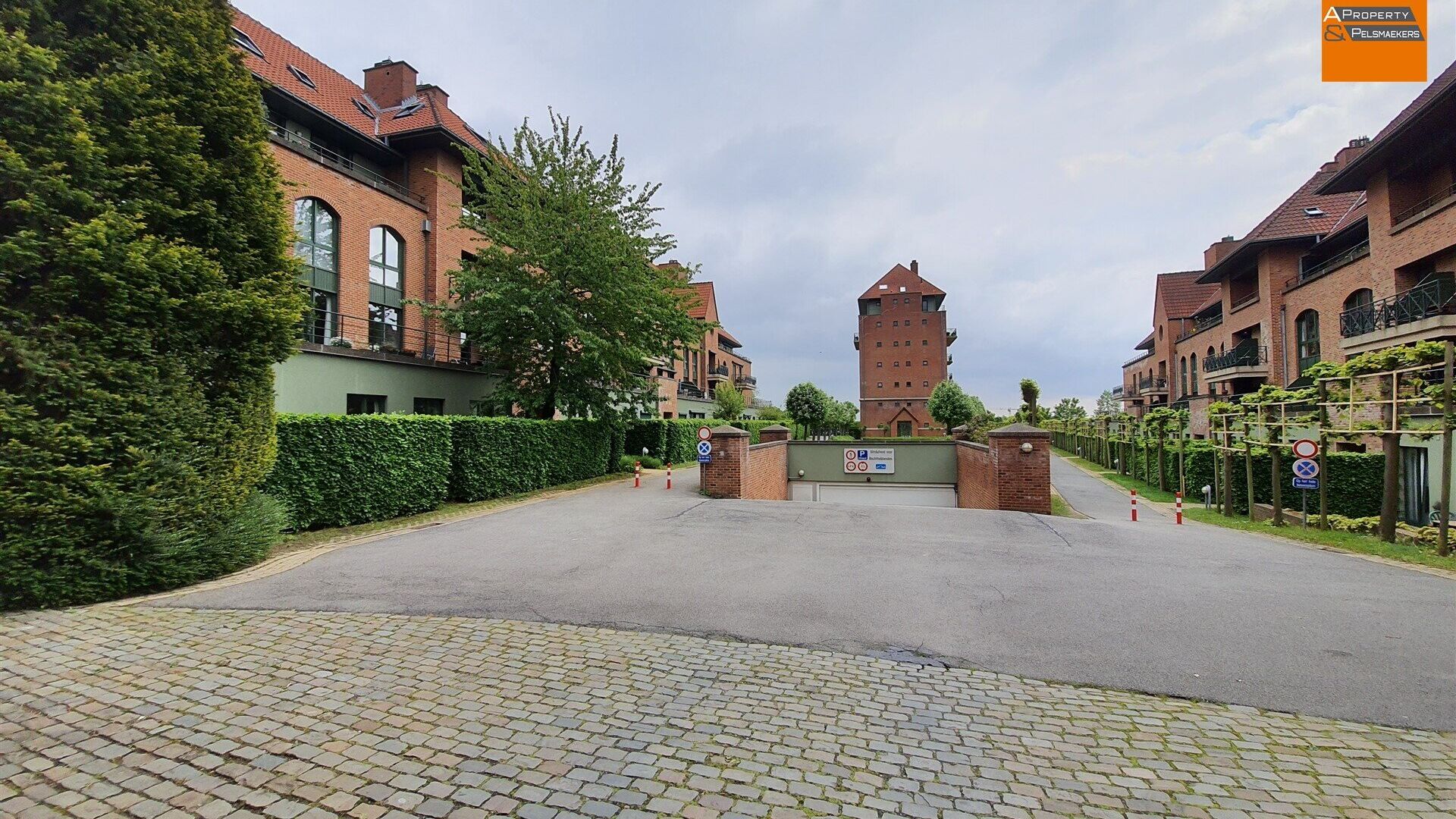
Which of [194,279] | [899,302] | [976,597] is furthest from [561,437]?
[899,302]

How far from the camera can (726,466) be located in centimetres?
1412

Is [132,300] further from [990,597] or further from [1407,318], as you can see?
[1407,318]

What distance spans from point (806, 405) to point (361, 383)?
111ft

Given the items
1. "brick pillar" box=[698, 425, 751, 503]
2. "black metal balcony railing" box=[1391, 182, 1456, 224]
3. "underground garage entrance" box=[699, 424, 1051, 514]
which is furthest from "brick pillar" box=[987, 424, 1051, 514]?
"black metal balcony railing" box=[1391, 182, 1456, 224]

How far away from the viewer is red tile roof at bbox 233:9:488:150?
1844 centimetres

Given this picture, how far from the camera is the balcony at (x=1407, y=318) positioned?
14812mm

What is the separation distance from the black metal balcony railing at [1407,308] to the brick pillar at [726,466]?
698 inches

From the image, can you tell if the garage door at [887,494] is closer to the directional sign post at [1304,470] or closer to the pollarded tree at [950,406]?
the directional sign post at [1304,470]

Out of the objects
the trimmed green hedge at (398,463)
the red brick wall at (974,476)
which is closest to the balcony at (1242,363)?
the red brick wall at (974,476)

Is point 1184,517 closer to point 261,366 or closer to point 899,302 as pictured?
point 261,366

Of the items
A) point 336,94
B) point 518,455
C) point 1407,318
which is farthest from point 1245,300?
point 336,94

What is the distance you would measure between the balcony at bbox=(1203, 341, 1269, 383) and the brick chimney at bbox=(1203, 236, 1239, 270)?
35.2ft

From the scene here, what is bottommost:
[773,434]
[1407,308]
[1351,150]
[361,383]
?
[773,434]
